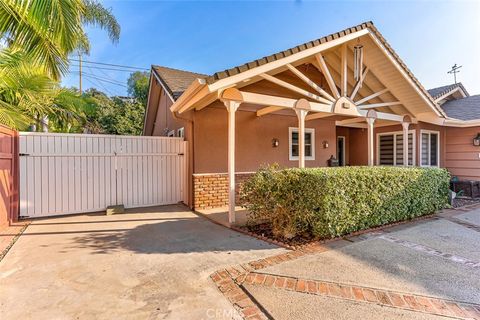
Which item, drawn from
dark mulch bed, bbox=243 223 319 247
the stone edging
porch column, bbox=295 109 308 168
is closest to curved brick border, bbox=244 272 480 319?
dark mulch bed, bbox=243 223 319 247

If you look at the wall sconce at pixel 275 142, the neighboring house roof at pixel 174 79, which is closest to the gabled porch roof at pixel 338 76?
the neighboring house roof at pixel 174 79

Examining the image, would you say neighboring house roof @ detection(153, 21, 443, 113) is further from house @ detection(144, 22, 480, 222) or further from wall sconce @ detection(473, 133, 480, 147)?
wall sconce @ detection(473, 133, 480, 147)

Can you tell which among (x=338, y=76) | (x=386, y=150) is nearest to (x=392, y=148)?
(x=386, y=150)

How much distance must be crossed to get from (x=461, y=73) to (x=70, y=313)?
963 inches

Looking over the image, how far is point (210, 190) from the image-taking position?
8102 millimetres

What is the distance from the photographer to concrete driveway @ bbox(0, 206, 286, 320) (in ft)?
9.12

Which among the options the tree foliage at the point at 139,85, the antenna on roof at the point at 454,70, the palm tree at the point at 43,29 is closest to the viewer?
the palm tree at the point at 43,29

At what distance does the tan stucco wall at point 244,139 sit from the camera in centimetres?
811

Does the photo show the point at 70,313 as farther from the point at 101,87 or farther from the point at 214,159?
the point at 101,87

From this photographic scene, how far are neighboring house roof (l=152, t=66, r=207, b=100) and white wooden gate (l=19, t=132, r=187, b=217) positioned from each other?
182 centimetres

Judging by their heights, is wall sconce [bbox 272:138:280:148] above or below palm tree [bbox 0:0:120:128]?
below

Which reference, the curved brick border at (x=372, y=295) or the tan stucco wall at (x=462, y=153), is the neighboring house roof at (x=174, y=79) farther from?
the tan stucco wall at (x=462, y=153)

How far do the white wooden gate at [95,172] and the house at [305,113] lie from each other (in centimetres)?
110

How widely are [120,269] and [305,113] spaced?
5.73 meters
